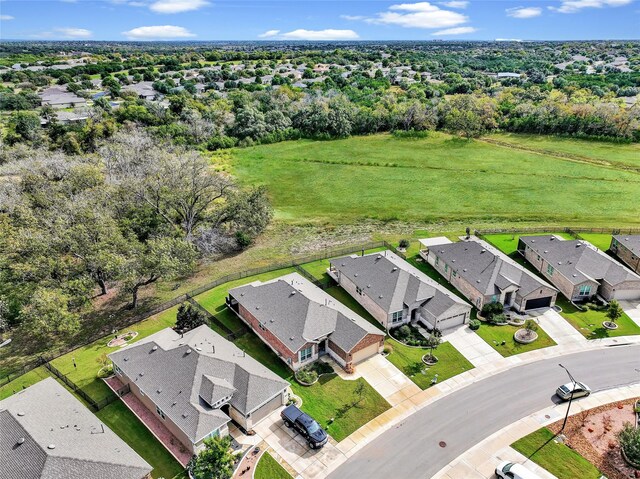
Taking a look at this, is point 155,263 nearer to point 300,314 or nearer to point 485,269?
point 300,314

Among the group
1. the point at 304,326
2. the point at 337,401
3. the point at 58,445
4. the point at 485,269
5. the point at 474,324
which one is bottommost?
the point at 337,401

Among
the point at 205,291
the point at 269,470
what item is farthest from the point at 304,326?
the point at 205,291

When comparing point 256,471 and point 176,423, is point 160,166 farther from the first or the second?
point 256,471

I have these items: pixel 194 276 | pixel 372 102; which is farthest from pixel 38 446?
pixel 372 102

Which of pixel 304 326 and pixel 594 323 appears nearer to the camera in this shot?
pixel 304 326

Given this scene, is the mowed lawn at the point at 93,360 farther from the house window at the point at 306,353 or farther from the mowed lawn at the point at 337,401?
the house window at the point at 306,353

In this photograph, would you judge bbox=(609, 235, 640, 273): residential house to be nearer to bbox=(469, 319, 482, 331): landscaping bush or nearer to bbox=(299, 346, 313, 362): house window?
bbox=(469, 319, 482, 331): landscaping bush
